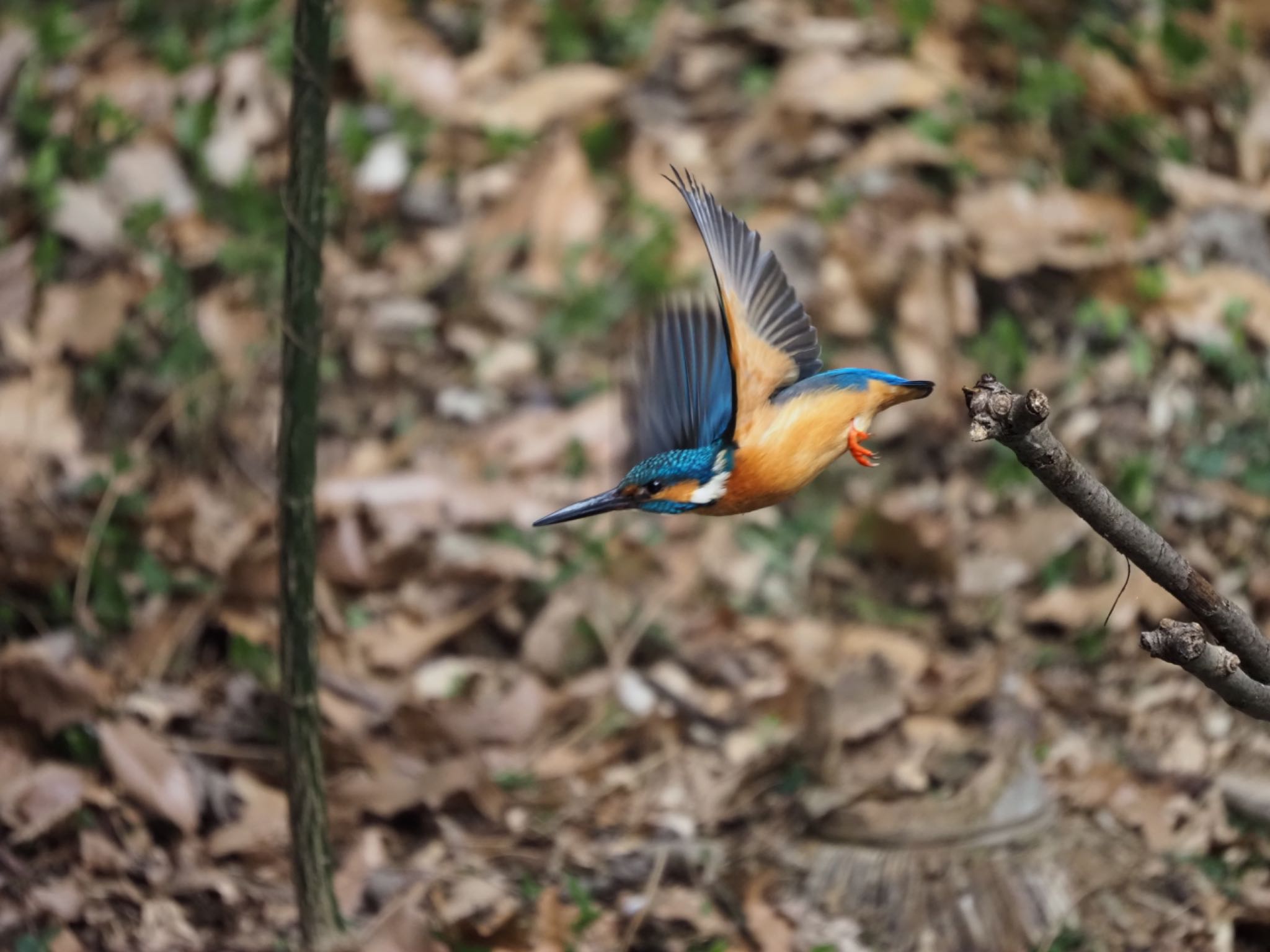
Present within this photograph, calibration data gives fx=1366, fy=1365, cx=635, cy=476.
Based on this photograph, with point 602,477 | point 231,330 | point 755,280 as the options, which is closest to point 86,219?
point 231,330

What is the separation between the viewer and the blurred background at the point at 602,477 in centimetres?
311

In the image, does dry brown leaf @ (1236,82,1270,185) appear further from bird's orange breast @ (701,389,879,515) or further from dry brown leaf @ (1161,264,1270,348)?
bird's orange breast @ (701,389,879,515)

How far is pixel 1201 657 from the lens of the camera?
1.76m

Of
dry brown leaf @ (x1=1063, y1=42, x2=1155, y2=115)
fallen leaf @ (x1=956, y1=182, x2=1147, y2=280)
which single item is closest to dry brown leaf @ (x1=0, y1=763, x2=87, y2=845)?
fallen leaf @ (x1=956, y1=182, x2=1147, y2=280)

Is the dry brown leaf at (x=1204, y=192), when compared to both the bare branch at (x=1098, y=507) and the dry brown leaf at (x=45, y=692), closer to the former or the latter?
the bare branch at (x=1098, y=507)

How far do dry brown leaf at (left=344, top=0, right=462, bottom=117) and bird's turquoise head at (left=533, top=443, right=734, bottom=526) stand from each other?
4098mm

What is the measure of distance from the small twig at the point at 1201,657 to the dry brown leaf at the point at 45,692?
2.50 meters

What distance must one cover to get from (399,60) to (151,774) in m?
3.32

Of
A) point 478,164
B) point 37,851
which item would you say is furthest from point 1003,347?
point 37,851

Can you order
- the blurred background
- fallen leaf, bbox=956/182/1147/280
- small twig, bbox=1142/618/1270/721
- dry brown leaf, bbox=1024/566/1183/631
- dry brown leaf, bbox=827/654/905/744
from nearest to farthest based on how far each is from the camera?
small twig, bbox=1142/618/1270/721 < the blurred background < dry brown leaf, bbox=827/654/905/744 < dry brown leaf, bbox=1024/566/1183/631 < fallen leaf, bbox=956/182/1147/280

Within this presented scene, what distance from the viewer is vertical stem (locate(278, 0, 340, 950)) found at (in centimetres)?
221

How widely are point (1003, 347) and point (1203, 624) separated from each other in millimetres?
2697

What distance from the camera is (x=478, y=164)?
532 centimetres

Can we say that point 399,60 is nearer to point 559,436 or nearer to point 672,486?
point 559,436
